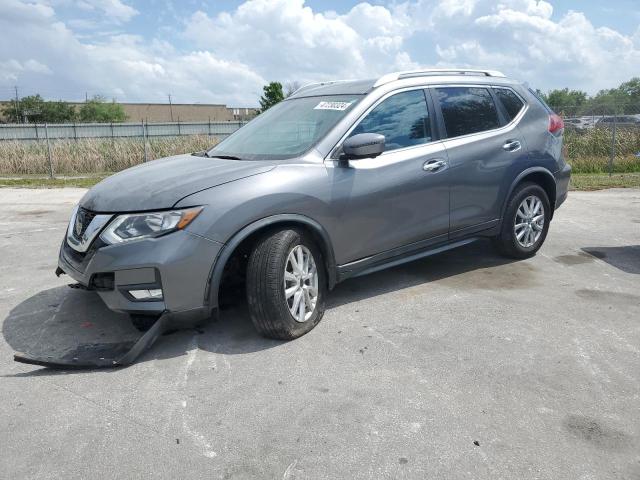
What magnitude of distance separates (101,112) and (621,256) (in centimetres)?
8351

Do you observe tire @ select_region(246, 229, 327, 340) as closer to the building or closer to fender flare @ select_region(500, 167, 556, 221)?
fender flare @ select_region(500, 167, 556, 221)

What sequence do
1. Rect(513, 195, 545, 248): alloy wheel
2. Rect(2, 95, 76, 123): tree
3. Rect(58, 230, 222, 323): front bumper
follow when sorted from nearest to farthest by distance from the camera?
Rect(58, 230, 222, 323): front bumper
Rect(513, 195, 545, 248): alloy wheel
Rect(2, 95, 76, 123): tree

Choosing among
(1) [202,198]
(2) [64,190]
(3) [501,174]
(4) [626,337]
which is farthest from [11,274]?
(2) [64,190]

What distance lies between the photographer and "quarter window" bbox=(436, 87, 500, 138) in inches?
195

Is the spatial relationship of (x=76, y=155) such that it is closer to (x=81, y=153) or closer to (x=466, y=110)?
(x=81, y=153)

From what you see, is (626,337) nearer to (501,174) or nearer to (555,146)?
(501,174)

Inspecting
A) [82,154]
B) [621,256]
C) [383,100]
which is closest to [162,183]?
[383,100]

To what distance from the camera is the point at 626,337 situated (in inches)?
153

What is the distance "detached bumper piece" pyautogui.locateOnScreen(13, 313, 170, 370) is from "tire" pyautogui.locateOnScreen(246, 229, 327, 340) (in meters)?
0.59

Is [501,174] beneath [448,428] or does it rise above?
above

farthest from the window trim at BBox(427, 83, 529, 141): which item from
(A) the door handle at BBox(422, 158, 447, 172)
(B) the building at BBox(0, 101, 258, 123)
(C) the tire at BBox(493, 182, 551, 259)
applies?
(B) the building at BBox(0, 101, 258, 123)

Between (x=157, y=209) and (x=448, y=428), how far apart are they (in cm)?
216

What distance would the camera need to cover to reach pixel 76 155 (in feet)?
64.0

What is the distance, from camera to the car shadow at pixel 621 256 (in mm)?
5617
